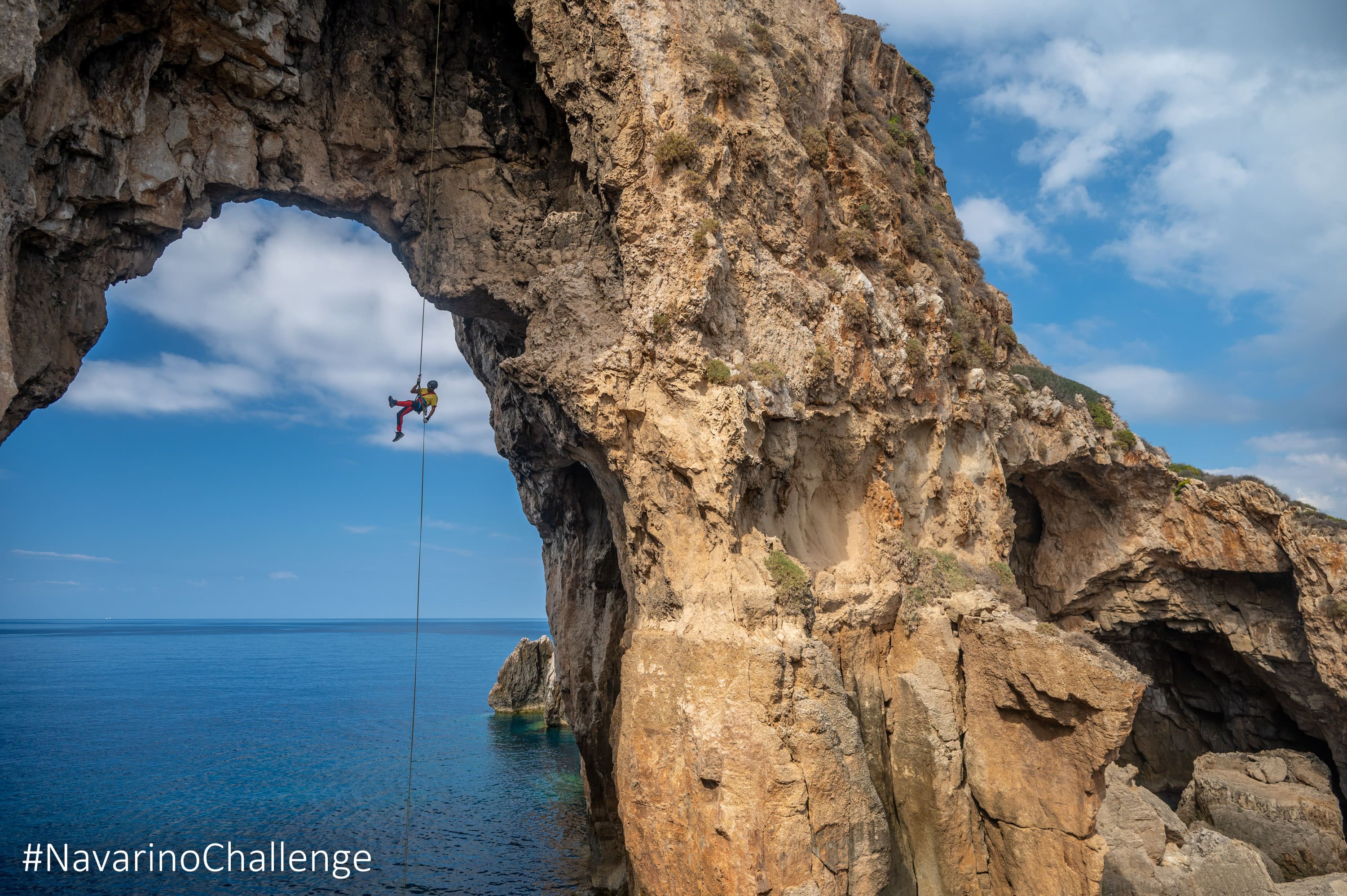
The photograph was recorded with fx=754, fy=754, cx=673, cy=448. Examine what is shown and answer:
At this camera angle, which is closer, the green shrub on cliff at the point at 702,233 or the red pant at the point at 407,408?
the green shrub on cliff at the point at 702,233

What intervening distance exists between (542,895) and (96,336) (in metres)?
14.5

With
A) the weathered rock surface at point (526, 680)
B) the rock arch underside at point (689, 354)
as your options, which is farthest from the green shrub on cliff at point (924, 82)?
the weathered rock surface at point (526, 680)

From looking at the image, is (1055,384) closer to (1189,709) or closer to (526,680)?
(1189,709)

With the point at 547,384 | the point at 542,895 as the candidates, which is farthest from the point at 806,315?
the point at 542,895

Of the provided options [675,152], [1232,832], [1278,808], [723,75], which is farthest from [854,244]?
[1278,808]

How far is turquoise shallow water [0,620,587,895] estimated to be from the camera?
1789cm

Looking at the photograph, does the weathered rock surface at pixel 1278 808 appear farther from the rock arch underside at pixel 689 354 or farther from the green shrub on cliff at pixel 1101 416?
the green shrub on cliff at pixel 1101 416

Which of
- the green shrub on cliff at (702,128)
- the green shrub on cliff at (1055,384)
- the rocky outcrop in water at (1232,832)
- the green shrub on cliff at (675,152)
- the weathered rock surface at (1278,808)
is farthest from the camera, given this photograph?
the green shrub on cliff at (1055,384)

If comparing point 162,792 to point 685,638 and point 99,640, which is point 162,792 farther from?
point 99,640

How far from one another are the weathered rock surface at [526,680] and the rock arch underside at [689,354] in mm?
23634

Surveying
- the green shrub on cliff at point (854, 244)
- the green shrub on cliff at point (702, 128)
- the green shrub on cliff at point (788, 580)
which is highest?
the green shrub on cliff at point (702, 128)

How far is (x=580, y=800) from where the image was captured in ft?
82.1

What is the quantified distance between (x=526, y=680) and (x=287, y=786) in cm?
1558

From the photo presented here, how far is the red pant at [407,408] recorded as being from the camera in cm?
1730
